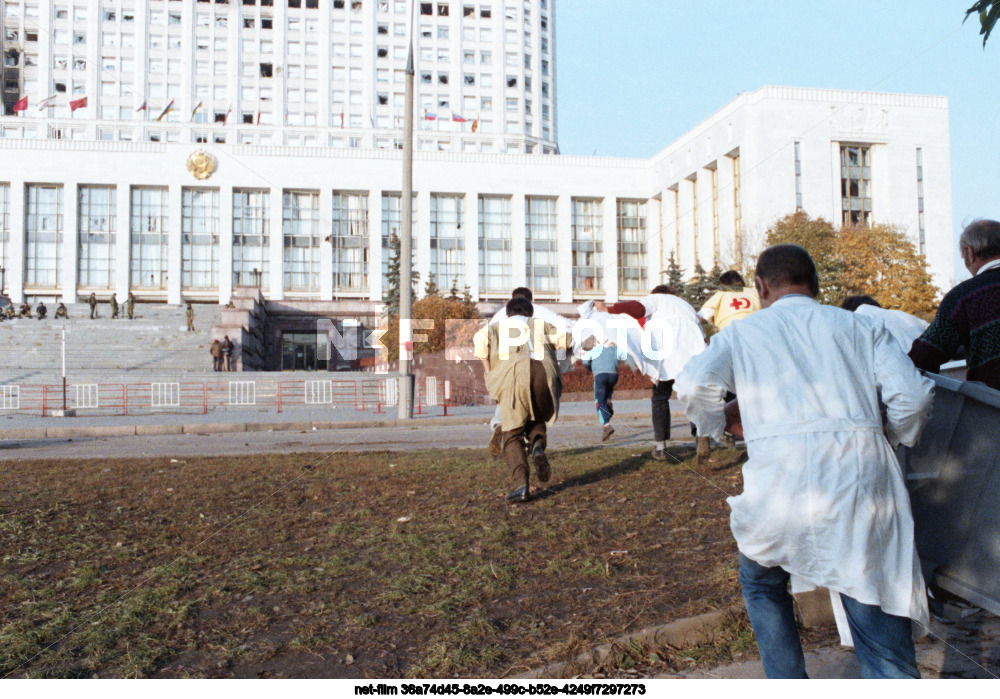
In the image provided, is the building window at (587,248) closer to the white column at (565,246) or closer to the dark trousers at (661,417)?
the white column at (565,246)

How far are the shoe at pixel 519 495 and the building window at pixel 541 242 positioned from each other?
5725 centimetres

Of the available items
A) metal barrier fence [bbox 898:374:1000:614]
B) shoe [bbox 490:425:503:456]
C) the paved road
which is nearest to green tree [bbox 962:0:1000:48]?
metal barrier fence [bbox 898:374:1000:614]

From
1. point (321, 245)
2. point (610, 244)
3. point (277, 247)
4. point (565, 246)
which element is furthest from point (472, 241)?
point (277, 247)

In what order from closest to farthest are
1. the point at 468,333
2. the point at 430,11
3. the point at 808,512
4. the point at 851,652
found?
the point at 808,512
the point at 851,652
the point at 468,333
the point at 430,11

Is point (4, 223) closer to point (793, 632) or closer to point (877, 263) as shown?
point (877, 263)

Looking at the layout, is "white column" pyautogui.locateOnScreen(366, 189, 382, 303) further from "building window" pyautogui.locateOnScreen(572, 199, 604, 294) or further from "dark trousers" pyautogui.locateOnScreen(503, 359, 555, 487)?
"dark trousers" pyautogui.locateOnScreen(503, 359, 555, 487)

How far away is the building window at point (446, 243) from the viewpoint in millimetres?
62875

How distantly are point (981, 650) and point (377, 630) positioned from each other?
2.34 meters

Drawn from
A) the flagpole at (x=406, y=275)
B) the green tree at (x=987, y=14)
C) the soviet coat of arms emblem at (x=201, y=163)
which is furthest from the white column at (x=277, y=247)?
the green tree at (x=987, y=14)

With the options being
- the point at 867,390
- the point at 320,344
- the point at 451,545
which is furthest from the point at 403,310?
the point at 320,344

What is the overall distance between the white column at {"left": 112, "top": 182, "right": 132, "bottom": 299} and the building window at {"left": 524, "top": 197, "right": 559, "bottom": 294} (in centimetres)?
2828

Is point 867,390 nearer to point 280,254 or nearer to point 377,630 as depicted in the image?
point 377,630

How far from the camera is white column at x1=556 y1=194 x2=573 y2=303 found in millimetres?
63062

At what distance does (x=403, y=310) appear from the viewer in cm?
1788
